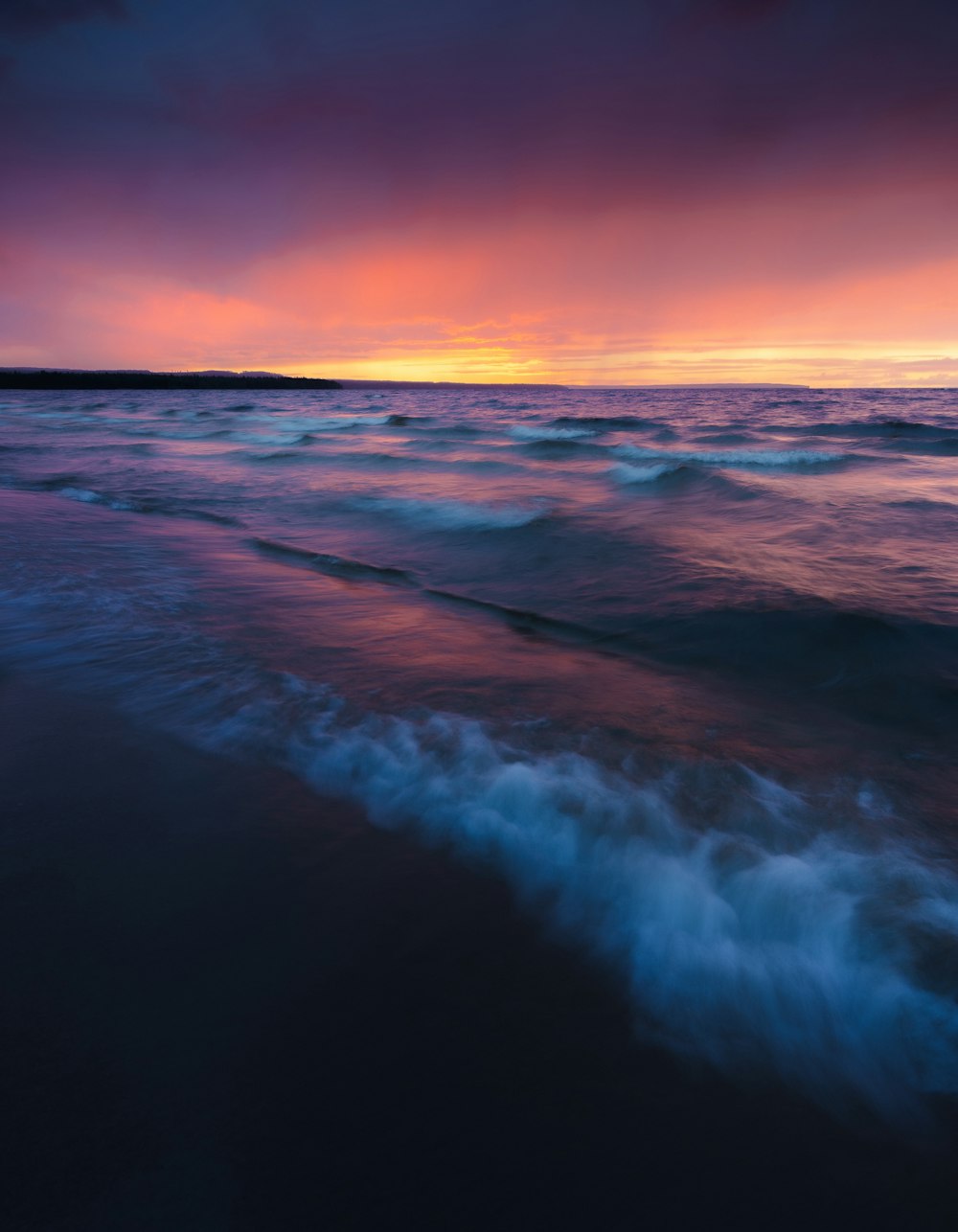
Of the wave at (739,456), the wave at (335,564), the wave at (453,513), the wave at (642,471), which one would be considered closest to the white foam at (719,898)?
the wave at (335,564)

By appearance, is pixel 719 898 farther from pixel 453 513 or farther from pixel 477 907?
pixel 453 513

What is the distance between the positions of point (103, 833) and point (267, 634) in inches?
93.9

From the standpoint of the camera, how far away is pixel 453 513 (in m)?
10.2

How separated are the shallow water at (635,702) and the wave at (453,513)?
10 cm

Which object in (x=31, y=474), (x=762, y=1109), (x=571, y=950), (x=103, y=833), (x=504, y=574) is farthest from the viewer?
(x=31, y=474)

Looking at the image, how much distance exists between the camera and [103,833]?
8.57 ft

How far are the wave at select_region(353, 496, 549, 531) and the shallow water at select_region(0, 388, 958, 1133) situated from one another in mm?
104

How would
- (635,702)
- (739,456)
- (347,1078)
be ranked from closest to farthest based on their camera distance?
(347,1078), (635,702), (739,456)

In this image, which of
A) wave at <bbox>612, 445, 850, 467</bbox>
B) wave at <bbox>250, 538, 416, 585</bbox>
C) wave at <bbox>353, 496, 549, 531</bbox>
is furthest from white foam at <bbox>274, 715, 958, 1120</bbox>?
wave at <bbox>612, 445, 850, 467</bbox>

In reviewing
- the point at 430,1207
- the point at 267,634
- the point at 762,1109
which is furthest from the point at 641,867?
the point at 267,634

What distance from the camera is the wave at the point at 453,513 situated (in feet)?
30.8

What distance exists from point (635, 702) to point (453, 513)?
664 centimetres

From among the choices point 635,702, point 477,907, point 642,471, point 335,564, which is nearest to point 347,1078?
point 477,907

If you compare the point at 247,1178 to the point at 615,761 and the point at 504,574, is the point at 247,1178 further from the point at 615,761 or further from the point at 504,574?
the point at 504,574
